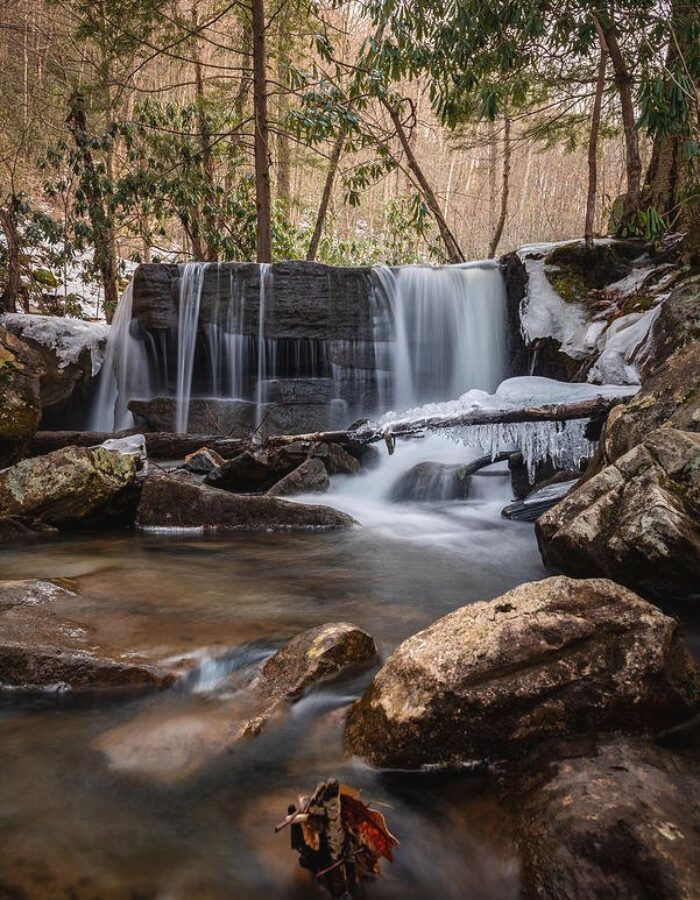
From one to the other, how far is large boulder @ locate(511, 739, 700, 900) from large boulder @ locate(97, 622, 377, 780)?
3.10 feet

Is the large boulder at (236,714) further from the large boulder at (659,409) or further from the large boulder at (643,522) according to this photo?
the large boulder at (659,409)

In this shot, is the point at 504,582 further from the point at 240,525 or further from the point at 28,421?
the point at 28,421

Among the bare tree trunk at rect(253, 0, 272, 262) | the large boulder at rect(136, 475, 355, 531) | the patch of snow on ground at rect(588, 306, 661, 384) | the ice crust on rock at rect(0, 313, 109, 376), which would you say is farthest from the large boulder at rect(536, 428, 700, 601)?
the ice crust on rock at rect(0, 313, 109, 376)

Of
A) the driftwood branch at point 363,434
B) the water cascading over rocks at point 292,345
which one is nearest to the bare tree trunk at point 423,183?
the water cascading over rocks at point 292,345

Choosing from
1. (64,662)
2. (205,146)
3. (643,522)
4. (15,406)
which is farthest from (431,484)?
(205,146)

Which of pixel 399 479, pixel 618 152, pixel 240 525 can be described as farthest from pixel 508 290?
pixel 618 152

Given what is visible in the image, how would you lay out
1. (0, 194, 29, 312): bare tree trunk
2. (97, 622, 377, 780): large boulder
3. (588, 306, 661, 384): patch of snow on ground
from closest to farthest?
(97, 622, 377, 780): large boulder < (588, 306, 661, 384): patch of snow on ground < (0, 194, 29, 312): bare tree trunk

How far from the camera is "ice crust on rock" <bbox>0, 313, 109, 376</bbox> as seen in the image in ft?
29.7

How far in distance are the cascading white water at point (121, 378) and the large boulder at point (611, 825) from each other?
9.03m

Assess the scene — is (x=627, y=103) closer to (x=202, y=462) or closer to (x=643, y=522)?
(x=202, y=462)

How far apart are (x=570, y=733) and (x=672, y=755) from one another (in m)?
→ 0.31

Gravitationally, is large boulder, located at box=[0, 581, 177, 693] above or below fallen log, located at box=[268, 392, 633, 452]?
below

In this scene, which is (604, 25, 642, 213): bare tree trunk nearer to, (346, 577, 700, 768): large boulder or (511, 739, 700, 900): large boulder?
(346, 577, 700, 768): large boulder

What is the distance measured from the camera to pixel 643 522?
2.98m
